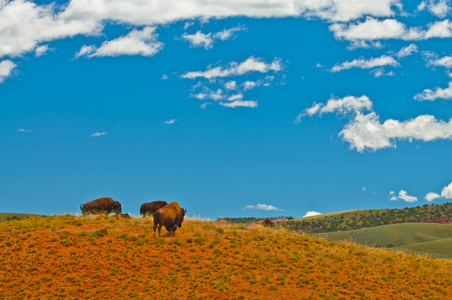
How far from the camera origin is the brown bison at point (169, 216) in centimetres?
2364

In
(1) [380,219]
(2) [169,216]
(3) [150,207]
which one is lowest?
(2) [169,216]

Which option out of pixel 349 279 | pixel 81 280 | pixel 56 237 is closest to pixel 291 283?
pixel 349 279

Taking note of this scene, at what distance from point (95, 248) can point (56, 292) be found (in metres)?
3.86

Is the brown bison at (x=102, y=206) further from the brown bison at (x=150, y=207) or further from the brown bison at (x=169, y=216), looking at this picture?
the brown bison at (x=169, y=216)

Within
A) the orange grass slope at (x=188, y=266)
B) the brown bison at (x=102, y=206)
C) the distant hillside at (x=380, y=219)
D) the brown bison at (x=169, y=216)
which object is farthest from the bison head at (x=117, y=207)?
the distant hillside at (x=380, y=219)

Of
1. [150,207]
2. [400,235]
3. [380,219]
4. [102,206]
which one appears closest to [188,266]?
[150,207]

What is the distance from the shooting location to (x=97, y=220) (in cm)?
2845

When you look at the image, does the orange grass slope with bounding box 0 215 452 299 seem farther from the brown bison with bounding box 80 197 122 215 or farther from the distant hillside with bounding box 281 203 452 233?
the distant hillside with bounding box 281 203 452 233

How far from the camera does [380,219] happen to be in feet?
443

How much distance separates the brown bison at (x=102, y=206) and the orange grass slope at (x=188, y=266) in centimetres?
677

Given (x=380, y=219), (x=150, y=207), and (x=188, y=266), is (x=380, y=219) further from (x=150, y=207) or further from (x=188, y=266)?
(x=188, y=266)

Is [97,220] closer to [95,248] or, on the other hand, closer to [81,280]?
[95,248]

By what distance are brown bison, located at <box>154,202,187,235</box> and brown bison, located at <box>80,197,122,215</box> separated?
38.2 ft

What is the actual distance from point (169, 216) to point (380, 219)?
406 ft
